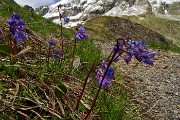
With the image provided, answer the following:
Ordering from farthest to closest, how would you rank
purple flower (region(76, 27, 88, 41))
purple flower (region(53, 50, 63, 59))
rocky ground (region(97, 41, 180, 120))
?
1. rocky ground (region(97, 41, 180, 120))
2. purple flower (region(53, 50, 63, 59))
3. purple flower (region(76, 27, 88, 41))

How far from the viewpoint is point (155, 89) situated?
28.8 feet

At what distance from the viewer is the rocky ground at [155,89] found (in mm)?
7099

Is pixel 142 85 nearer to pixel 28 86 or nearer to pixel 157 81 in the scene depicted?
pixel 157 81

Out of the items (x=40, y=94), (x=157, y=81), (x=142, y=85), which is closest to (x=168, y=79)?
(x=157, y=81)

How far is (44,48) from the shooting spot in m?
7.62

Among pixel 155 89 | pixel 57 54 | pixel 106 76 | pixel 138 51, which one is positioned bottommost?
pixel 155 89

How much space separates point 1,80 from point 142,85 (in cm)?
444

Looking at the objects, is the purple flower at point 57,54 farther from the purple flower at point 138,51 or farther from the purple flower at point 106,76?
the purple flower at point 138,51

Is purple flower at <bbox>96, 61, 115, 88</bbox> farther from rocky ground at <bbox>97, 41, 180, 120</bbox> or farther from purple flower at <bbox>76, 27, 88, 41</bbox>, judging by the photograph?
rocky ground at <bbox>97, 41, 180, 120</bbox>

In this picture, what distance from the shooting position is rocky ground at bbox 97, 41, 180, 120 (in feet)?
23.3

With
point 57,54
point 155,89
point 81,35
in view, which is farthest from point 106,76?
point 155,89

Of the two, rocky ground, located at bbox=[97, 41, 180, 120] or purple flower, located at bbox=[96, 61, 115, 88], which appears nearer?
purple flower, located at bbox=[96, 61, 115, 88]

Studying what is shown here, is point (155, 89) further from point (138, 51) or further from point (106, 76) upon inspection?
point (138, 51)

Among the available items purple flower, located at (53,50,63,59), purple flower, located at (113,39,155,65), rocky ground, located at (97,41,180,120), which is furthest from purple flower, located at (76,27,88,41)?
purple flower, located at (53,50,63,59)
